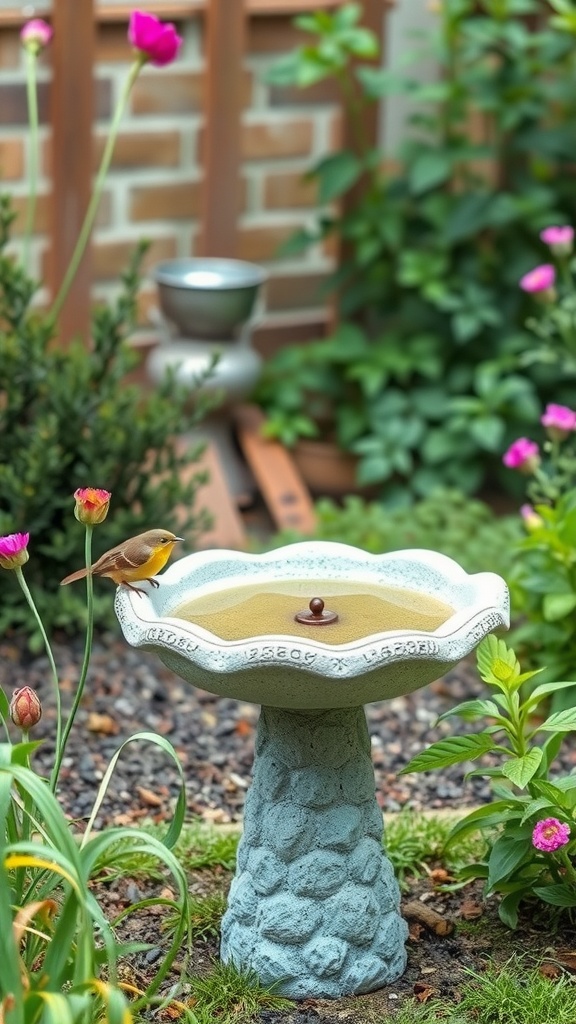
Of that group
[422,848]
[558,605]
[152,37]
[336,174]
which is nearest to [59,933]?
[422,848]

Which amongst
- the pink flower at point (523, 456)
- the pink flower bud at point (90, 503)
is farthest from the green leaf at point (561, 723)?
the pink flower at point (523, 456)

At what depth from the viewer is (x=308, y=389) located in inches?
239

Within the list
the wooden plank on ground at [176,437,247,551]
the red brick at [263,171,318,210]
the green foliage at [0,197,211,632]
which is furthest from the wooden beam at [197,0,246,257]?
the green foliage at [0,197,211,632]

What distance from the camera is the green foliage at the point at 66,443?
415 centimetres

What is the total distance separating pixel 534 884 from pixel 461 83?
11.7ft

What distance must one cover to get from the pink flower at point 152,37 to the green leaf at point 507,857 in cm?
214

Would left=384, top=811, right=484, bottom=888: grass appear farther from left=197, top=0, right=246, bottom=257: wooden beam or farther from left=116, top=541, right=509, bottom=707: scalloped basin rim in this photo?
left=197, top=0, right=246, bottom=257: wooden beam

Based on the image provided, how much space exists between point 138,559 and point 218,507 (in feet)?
8.83

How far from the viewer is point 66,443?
4316 millimetres

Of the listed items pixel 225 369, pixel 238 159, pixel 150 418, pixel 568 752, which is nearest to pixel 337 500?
pixel 225 369

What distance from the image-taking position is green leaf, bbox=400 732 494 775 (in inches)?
110

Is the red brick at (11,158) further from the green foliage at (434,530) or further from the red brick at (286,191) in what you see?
the green foliage at (434,530)

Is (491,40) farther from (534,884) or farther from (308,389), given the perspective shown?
(534,884)

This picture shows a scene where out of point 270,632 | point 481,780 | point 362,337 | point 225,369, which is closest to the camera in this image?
point 270,632
